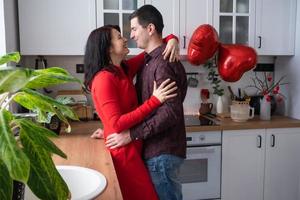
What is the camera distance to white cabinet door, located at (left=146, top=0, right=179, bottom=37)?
2.44 meters

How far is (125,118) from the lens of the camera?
137 cm

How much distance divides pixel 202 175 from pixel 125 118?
1320 millimetres

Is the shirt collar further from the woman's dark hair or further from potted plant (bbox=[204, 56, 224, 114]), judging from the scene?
potted plant (bbox=[204, 56, 224, 114])

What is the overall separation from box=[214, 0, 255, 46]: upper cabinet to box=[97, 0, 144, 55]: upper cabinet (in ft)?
2.24

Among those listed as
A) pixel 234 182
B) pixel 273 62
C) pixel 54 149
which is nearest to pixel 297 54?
pixel 273 62

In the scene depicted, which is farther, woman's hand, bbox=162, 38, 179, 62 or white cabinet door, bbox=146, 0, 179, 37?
white cabinet door, bbox=146, 0, 179, 37

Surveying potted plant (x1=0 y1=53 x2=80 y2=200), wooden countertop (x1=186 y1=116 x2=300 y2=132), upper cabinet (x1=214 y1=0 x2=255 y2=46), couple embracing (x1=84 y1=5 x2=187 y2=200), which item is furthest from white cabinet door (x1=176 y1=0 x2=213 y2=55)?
potted plant (x1=0 y1=53 x2=80 y2=200)

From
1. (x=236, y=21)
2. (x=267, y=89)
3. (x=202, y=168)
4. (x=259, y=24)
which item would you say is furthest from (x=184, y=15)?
(x=202, y=168)

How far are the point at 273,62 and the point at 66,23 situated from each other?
190cm

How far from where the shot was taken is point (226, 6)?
2.59 m

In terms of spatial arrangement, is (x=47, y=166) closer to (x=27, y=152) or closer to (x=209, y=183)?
(x=27, y=152)

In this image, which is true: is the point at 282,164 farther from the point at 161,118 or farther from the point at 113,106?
the point at 113,106

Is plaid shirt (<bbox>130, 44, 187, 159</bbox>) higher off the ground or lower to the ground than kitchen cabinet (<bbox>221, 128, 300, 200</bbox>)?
higher

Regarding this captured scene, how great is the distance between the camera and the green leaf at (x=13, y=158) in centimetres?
44
